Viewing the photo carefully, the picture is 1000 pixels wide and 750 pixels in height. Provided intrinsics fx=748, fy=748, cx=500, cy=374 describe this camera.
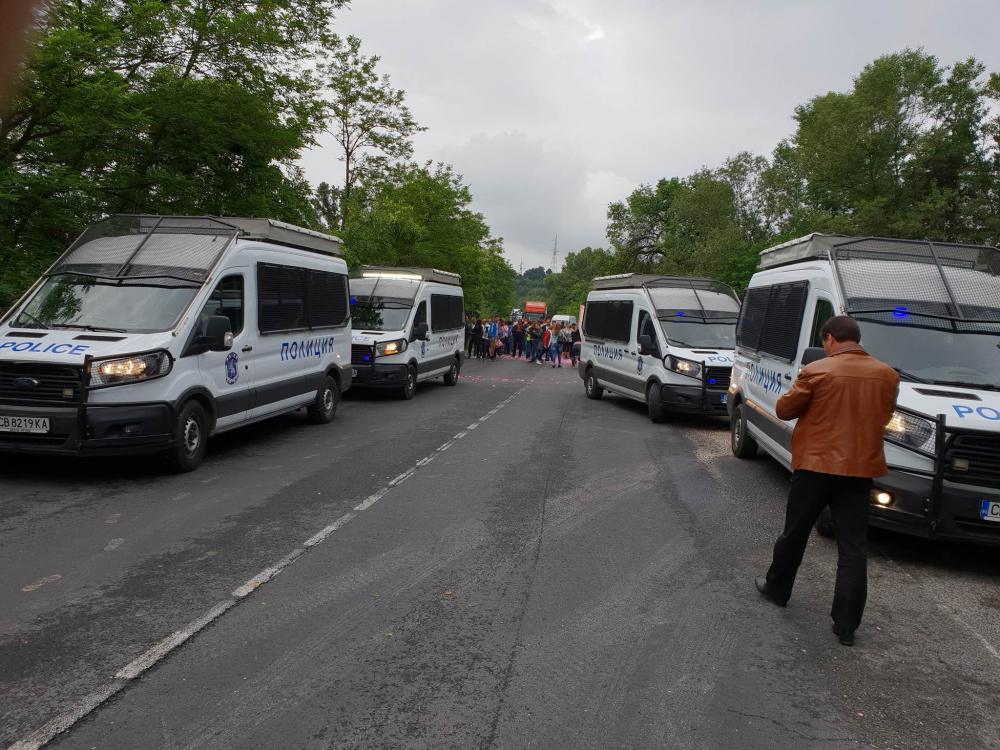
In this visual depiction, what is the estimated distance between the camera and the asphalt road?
3.20 metres

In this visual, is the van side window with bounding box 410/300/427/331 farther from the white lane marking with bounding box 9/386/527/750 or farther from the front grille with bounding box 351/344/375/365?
the white lane marking with bounding box 9/386/527/750

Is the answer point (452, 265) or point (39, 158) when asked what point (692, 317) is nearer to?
point (39, 158)

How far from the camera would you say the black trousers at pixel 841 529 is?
4172 millimetres

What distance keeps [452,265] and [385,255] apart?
1085cm

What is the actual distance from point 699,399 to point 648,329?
2130 mm

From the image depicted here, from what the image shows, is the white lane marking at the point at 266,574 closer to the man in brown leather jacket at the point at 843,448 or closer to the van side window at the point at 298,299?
the man in brown leather jacket at the point at 843,448

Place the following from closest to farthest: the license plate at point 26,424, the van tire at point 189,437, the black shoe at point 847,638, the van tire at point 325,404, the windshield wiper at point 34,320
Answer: the black shoe at point 847,638, the license plate at point 26,424, the van tire at point 189,437, the windshield wiper at point 34,320, the van tire at point 325,404

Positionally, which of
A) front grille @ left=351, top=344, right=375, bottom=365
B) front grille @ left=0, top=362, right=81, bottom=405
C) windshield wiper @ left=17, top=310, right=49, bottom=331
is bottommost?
front grille @ left=351, top=344, right=375, bottom=365

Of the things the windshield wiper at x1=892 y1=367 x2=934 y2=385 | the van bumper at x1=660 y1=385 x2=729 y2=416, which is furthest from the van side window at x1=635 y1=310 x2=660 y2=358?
the windshield wiper at x1=892 y1=367 x2=934 y2=385

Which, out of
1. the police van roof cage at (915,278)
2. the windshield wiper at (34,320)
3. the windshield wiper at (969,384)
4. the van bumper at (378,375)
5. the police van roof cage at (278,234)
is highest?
the police van roof cage at (278,234)

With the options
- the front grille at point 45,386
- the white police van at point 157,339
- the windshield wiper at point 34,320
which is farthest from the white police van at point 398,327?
the front grille at point 45,386

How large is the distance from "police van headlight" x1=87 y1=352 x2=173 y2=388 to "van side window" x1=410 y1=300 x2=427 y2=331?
8807 mm

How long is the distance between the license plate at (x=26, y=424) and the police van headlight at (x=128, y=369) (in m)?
0.54

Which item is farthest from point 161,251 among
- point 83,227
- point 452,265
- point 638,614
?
point 452,265
